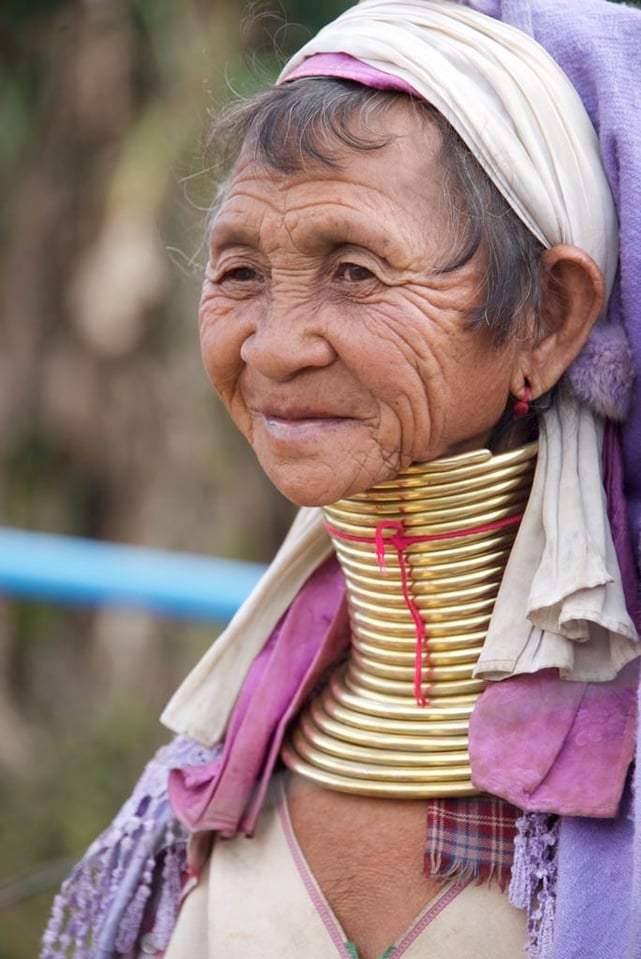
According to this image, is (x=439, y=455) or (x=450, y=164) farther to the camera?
(x=439, y=455)

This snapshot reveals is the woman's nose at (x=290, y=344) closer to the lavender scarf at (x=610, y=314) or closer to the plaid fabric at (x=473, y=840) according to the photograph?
the lavender scarf at (x=610, y=314)

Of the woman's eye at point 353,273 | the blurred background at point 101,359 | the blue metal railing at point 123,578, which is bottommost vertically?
the blurred background at point 101,359

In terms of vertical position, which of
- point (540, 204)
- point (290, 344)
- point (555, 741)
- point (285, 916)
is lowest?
point (285, 916)

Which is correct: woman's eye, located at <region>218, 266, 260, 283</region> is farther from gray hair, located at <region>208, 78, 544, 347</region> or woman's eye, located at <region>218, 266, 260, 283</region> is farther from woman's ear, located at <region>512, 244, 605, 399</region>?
woman's ear, located at <region>512, 244, 605, 399</region>

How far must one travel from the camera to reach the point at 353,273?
1.89 meters

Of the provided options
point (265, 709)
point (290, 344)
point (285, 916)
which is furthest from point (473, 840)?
point (290, 344)

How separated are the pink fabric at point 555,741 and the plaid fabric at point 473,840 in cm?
9

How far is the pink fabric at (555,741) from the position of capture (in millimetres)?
1816

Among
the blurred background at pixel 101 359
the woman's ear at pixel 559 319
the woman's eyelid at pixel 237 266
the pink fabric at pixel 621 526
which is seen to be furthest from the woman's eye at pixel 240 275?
the blurred background at pixel 101 359

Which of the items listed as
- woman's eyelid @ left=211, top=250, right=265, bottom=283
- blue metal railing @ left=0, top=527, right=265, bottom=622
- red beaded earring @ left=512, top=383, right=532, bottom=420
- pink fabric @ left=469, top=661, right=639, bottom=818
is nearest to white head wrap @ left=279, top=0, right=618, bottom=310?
red beaded earring @ left=512, top=383, right=532, bottom=420

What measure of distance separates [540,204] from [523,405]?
265mm

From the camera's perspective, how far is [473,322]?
188cm

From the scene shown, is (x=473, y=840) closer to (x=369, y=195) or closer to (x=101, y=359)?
(x=369, y=195)

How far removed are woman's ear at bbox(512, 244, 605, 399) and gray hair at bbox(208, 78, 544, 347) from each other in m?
0.03
